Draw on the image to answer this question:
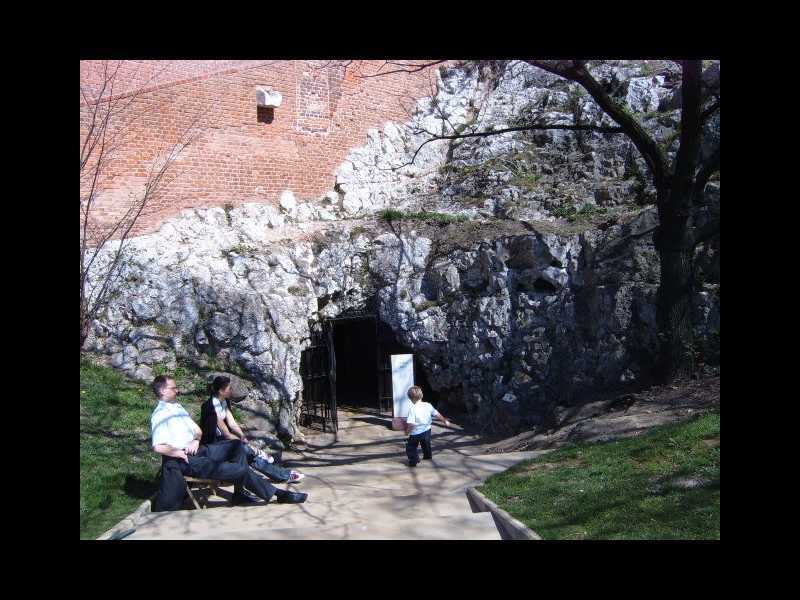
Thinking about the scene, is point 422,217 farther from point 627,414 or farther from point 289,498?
point 289,498

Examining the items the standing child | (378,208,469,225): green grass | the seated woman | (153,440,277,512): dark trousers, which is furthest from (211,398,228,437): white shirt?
(378,208,469,225): green grass

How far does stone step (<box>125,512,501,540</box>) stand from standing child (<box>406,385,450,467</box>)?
320 cm

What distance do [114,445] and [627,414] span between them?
625cm

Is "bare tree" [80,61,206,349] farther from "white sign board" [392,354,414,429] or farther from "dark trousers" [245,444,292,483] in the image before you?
"white sign board" [392,354,414,429]

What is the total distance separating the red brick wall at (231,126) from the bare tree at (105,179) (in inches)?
1.3

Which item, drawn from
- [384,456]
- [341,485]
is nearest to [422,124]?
[384,456]

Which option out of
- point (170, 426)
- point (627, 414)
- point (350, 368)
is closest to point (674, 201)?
point (627, 414)

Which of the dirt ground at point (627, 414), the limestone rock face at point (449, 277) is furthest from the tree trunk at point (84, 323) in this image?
the dirt ground at point (627, 414)

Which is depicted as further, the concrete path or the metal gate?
the metal gate

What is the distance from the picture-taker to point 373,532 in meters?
5.16

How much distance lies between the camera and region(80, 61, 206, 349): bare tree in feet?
35.5

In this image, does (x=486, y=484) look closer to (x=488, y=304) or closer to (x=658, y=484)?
(x=658, y=484)

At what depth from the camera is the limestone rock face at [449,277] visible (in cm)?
1108

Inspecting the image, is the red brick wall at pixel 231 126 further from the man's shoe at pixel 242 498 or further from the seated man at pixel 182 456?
the man's shoe at pixel 242 498
